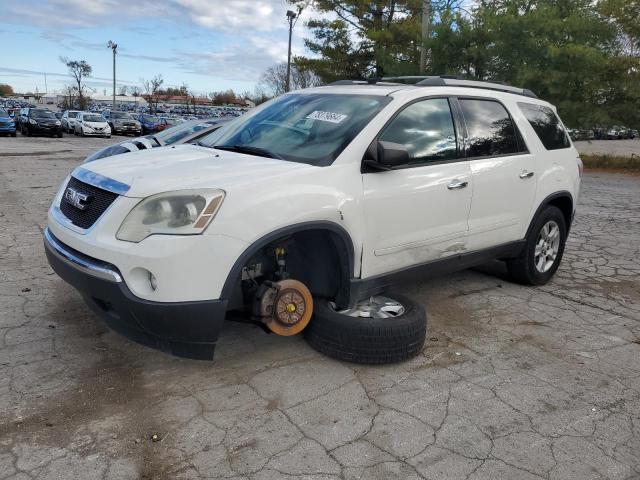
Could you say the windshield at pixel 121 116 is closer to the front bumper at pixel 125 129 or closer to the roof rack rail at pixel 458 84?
the front bumper at pixel 125 129

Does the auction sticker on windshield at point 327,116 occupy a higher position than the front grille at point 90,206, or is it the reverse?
the auction sticker on windshield at point 327,116

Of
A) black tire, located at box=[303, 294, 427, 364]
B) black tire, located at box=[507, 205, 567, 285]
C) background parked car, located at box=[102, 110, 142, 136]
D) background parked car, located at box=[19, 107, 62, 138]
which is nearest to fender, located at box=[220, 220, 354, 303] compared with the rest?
black tire, located at box=[303, 294, 427, 364]

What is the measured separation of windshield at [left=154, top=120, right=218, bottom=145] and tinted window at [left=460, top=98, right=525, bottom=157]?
17.1ft

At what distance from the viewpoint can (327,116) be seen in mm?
3961

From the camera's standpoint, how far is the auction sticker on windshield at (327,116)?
12.7 feet

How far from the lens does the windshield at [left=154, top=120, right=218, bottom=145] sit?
866cm

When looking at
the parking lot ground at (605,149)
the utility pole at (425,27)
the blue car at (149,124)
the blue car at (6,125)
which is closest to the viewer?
the utility pole at (425,27)

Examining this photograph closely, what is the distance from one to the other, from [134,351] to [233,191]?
4.65 feet

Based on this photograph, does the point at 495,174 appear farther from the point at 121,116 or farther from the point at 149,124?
the point at 149,124

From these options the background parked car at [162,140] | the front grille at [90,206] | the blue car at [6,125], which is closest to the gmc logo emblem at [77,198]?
the front grille at [90,206]

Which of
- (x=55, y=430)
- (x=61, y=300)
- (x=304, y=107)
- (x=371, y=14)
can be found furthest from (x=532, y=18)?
(x=55, y=430)

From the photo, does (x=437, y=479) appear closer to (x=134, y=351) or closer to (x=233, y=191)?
(x=233, y=191)

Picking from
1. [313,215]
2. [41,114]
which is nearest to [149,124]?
[41,114]

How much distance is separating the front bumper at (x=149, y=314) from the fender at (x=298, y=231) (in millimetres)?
127
